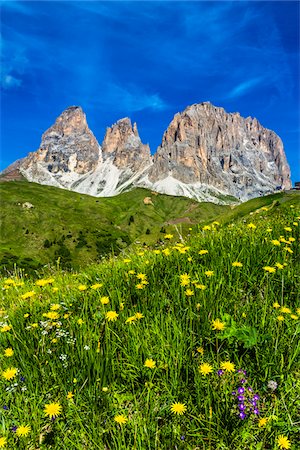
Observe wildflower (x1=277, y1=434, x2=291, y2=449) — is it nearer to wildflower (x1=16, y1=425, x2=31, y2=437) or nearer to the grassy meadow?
the grassy meadow

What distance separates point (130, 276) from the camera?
21.0ft

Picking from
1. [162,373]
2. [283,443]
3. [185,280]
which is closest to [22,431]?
[162,373]

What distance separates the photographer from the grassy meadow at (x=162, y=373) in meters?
3.24

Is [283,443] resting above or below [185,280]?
below

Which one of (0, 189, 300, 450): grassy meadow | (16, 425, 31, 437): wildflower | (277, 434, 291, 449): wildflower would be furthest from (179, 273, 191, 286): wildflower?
(16, 425, 31, 437): wildflower

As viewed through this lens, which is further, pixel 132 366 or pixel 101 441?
pixel 132 366

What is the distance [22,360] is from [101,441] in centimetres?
167

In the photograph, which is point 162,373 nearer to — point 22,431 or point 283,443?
point 283,443

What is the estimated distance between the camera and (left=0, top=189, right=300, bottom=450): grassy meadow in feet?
10.6

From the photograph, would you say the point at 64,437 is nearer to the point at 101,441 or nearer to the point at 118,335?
the point at 101,441

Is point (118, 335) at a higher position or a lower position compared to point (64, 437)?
higher

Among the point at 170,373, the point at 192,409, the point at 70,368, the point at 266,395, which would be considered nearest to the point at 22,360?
the point at 70,368

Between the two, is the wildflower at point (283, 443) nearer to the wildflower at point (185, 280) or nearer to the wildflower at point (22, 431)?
the wildflower at point (185, 280)

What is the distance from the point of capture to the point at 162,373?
3.93 metres
